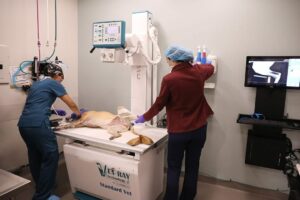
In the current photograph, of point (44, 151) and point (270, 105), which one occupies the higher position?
point (270, 105)

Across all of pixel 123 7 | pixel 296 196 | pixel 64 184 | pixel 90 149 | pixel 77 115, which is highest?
pixel 123 7

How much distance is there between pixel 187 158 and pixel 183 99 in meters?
0.58

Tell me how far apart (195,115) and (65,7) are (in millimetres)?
2408

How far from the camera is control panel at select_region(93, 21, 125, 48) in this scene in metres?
2.11

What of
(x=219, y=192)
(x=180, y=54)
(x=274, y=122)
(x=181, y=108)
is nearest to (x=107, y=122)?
(x=181, y=108)

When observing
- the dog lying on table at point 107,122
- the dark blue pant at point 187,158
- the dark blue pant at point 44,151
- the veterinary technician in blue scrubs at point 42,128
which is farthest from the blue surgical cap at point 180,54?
the dark blue pant at point 44,151

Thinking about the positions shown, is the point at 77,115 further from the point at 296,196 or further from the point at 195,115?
the point at 296,196

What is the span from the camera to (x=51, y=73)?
2.27 metres

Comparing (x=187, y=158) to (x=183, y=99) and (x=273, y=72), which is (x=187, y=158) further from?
(x=273, y=72)

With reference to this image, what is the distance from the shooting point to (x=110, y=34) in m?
2.14

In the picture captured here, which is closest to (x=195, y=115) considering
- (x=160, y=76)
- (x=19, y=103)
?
(x=160, y=76)

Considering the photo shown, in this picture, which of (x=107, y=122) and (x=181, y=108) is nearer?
(x=181, y=108)

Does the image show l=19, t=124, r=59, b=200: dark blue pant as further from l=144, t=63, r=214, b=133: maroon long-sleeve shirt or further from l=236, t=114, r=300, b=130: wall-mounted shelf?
l=236, t=114, r=300, b=130: wall-mounted shelf

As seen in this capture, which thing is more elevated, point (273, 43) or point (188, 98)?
point (273, 43)
